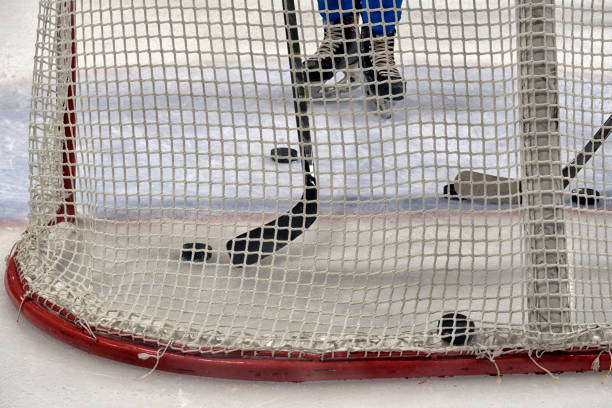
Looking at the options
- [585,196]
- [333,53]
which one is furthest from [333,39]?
[585,196]

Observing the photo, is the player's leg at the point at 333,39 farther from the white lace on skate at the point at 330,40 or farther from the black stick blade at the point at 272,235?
the black stick blade at the point at 272,235

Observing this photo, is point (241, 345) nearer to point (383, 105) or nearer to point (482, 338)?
point (482, 338)

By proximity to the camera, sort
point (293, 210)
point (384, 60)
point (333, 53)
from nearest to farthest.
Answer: point (333, 53)
point (384, 60)
point (293, 210)

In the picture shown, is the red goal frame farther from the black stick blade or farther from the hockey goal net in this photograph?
the black stick blade

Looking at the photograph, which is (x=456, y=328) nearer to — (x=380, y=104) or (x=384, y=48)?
(x=384, y=48)

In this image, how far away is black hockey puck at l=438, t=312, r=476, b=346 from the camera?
3.64 ft

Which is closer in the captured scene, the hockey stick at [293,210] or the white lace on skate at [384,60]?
the white lace on skate at [384,60]

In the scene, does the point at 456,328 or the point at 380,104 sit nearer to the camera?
the point at 456,328

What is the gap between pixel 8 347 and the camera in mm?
1186

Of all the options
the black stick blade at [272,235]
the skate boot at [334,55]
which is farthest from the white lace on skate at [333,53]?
the black stick blade at [272,235]

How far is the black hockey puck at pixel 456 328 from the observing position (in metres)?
1.11

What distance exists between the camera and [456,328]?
111 cm

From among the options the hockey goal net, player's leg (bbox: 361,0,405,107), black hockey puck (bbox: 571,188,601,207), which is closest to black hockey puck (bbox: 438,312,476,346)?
the hockey goal net

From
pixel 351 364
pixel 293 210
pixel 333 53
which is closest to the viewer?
A: pixel 351 364
